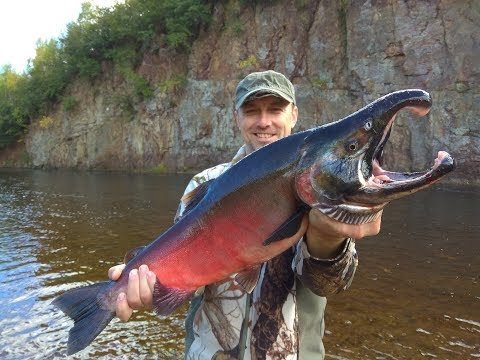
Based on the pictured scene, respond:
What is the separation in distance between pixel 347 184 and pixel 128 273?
1480 mm

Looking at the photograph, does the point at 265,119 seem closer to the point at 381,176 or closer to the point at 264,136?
the point at 264,136

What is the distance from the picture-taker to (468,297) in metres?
8.09

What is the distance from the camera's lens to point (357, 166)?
2.06 m

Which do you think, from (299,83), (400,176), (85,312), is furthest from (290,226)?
(299,83)

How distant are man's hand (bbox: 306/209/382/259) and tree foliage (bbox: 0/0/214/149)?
4022 cm

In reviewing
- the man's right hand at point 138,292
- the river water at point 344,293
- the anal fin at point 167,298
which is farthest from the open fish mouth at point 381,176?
the river water at point 344,293

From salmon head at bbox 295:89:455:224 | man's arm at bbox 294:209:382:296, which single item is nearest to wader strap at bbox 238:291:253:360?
man's arm at bbox 294:209:382:296

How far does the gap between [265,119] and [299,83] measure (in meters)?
31.5

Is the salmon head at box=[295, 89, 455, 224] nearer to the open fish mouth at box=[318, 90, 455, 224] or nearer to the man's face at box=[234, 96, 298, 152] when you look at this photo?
the open fish mouth at box=[318, 90, 455, 224]

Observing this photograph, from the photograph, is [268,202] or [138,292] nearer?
[268,202]

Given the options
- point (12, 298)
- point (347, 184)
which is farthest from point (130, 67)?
point (347, 184)

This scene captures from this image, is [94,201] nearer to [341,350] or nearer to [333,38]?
[341,350]

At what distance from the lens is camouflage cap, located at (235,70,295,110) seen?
3.18m

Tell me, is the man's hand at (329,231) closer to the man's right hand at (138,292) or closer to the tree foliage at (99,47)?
the man's right hand at (138,292)
